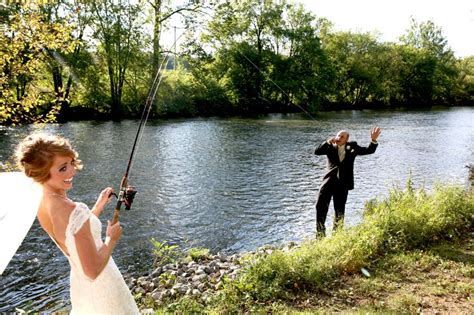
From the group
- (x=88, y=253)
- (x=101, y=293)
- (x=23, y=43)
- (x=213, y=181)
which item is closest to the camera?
(x=88, y=253)

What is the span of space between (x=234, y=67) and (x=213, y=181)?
3899 centimetres

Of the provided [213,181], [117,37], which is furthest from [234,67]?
[213,181]

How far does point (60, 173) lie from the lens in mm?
2779

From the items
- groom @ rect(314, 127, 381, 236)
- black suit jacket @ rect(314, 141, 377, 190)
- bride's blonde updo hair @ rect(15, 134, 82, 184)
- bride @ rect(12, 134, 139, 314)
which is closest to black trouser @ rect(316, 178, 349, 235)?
groom @ rect(314, 127, 381, 236)

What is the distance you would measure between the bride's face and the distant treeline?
23934 mm

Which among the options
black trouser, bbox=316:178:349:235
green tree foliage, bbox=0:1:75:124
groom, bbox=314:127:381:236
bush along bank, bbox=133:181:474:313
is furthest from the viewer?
black trouser, bbox=316:178:349:235

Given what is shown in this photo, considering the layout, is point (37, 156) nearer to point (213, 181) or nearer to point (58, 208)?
point (58, 208)

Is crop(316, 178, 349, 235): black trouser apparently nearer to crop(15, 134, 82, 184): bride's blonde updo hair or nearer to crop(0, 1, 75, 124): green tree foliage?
crop(0, 1, 75, 124): green tree foliage

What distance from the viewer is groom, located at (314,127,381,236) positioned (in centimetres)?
838

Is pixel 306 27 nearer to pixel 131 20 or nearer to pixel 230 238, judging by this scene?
pixel 131 20

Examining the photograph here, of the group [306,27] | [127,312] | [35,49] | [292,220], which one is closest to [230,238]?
[292,220]

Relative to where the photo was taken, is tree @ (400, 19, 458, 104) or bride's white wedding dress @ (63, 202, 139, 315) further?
tree @ (400, 19, 458, 104)

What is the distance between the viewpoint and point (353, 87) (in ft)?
224

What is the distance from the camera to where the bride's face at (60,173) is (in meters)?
2.75
